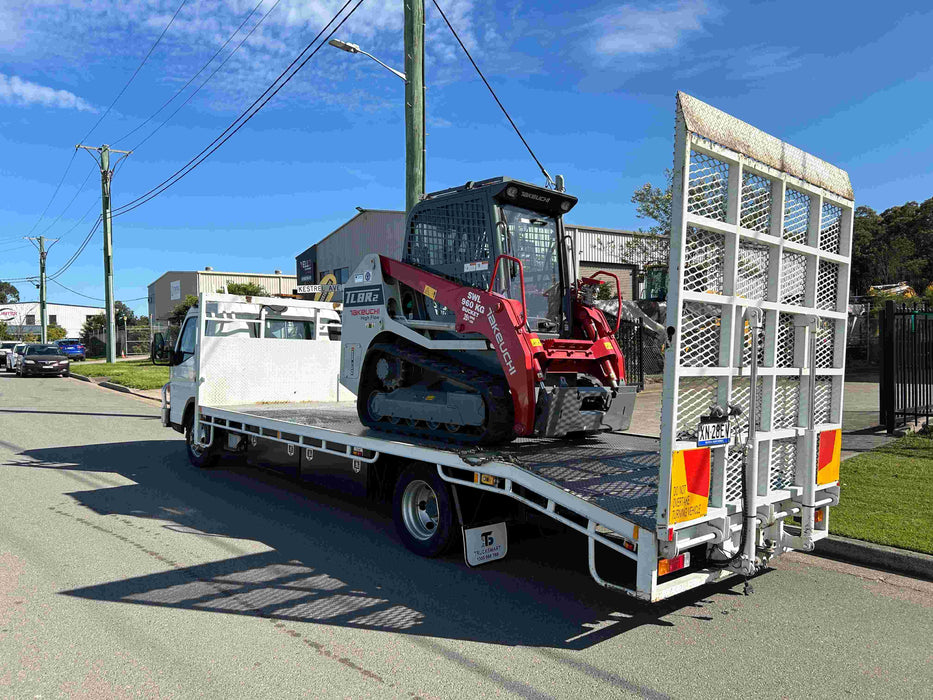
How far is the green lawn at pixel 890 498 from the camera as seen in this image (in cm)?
604

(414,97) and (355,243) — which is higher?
(355,243)

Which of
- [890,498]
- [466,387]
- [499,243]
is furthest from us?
[890,498]

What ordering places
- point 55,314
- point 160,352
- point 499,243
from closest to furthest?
point 499,243 < point 160,352 < point 55,314

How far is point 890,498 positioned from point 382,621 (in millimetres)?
5518

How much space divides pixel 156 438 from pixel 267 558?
27.2ft

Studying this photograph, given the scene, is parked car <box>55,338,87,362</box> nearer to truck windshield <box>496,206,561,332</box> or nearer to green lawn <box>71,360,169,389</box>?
green lawn <box>71,360,169,389</box>

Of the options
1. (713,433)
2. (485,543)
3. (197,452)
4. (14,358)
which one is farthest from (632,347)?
(14,358)

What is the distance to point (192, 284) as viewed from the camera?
64.4 meters

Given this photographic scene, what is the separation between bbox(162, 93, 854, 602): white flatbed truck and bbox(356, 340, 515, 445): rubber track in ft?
0.56

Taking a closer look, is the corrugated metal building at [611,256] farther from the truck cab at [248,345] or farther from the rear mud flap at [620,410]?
the rear mud flap at [620,410]

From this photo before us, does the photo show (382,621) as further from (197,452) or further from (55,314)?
(55,314)

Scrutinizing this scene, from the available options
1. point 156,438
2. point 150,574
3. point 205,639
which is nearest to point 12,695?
point 205,639

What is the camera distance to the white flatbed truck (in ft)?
13.3

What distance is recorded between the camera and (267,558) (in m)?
5.89
